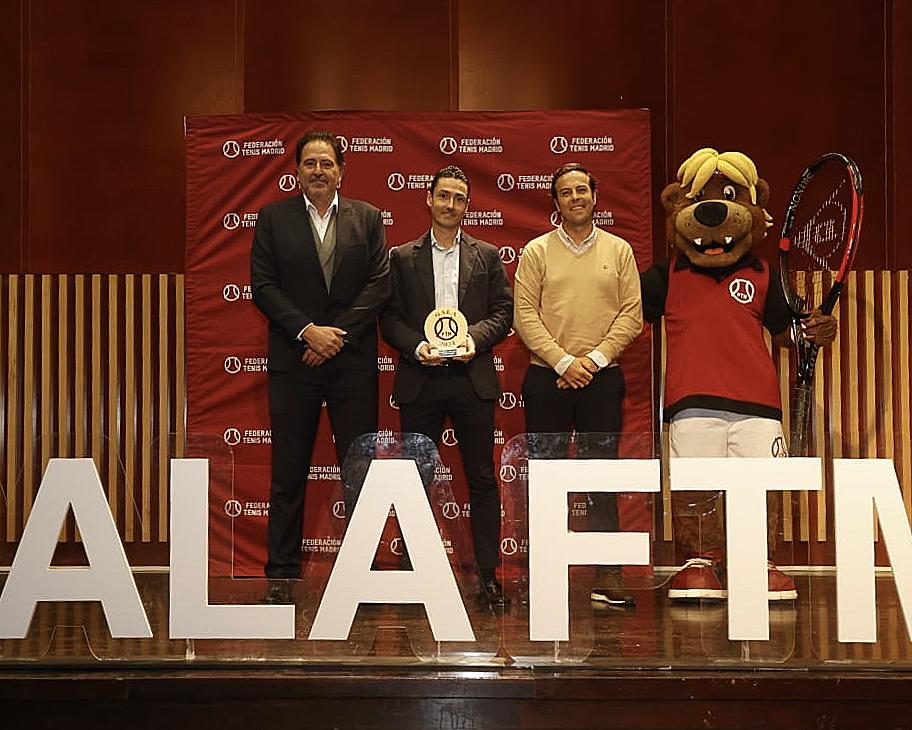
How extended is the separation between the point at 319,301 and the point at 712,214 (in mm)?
1400

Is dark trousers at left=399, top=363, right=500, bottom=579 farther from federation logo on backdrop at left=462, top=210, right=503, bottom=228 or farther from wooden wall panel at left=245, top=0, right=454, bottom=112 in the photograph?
wooden wall panel at left=245, top=0, right=454, bottom=112

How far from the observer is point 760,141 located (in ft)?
18.8

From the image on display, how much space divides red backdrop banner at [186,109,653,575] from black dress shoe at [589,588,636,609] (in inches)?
76.2

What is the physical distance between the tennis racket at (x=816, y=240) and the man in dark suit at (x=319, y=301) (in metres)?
1.43

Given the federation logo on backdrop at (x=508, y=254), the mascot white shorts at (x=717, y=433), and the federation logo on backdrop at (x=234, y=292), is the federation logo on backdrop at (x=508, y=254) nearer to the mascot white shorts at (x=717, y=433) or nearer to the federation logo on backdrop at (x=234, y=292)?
the federation logo on backdrop at (x=234, y=292)

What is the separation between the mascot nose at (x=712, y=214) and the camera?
4121mm

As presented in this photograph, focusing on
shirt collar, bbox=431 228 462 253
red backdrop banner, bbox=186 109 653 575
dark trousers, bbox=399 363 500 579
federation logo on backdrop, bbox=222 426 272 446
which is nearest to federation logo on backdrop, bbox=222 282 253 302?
red backdrop banner, bbox=186 109 653 575

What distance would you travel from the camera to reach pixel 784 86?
18.8ft

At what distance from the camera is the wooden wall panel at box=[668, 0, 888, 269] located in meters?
5.73

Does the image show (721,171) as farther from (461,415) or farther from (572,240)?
(461,415)

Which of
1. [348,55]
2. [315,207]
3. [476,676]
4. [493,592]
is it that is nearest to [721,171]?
[315,207]

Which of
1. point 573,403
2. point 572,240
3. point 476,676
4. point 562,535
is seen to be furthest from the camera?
point 572,240

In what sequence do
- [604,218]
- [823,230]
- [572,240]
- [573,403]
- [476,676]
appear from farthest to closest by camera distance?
1. [604,218]
2. [823,230]
3. [572,240]
4. [573,403]
5. [476,676]

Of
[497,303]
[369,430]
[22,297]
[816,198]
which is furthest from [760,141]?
[22,297]
